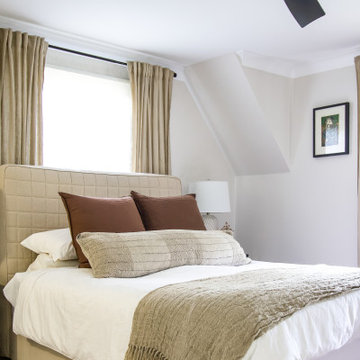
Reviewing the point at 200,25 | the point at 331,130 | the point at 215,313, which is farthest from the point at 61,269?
the point at 331,130

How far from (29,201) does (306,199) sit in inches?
97.7

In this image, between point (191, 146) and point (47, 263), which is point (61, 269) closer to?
point (47, 263)

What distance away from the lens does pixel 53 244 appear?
3.11 metres

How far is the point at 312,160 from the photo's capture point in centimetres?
470

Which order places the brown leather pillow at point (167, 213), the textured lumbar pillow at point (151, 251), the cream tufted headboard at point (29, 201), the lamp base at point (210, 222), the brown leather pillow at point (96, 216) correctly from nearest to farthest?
the textured lumbar pillow at point (151, 251)
the brown leather pillow at point (96, 216)
the cream tufted headboard at point (29, 201)
the brown leather pillow at point (167, 213)
the lamp base at point (210, 222)

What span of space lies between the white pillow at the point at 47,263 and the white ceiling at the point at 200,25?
5.26ft

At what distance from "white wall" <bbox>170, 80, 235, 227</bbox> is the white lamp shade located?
355 mm

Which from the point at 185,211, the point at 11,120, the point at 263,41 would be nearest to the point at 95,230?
the point at 185,211

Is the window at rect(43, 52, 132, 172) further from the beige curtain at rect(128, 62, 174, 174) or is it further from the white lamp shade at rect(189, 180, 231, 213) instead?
the white lamp shade at rect(189, 180, 231, 213)

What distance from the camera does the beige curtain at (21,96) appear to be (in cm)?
360

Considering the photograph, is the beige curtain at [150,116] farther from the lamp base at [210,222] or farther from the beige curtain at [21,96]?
the beige curtain at [21,96]

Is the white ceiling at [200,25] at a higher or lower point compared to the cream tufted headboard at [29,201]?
higher

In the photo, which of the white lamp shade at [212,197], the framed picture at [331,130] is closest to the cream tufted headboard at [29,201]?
the white lamp shade at [212,197]

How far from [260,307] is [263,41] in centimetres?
272
